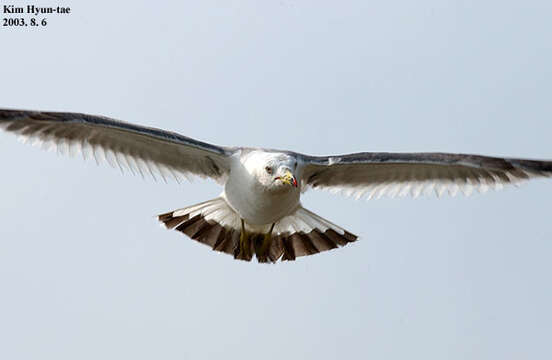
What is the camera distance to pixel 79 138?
11070 mm

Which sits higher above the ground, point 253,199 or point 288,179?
point 288,179

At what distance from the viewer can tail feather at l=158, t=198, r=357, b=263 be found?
12.1 meters

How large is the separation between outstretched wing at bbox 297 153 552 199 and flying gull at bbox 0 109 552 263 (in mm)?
12

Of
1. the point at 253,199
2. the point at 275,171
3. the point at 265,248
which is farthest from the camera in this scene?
the point at 265,248

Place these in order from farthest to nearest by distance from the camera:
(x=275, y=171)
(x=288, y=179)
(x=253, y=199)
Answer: (x=253, y=199)
(x=275, y=171)
(x=288, y=179)

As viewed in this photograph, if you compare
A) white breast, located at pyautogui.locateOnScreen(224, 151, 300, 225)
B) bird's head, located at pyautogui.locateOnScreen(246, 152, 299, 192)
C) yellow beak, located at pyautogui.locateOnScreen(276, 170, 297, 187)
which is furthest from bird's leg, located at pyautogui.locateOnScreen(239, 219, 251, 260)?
yellow beak, located at pyautogui.locateOnScreen(276, 170, 297, 187)

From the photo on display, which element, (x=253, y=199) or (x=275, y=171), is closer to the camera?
(x=275, y=171)

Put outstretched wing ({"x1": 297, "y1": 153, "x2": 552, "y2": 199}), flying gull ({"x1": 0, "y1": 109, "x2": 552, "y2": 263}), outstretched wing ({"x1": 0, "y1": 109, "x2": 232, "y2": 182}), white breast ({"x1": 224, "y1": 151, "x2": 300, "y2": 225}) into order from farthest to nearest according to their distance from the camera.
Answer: outstretched wing ({"x1": 297, "y1": 153, "x2": 552, "y2": 199}), white breast ({"x1": 224, "y1": 151, "x2": 300, "y2": 225}), flying gull ({"x1": 0, "y1": 109, "x2": 552, "y2": 263}), outstretched wing ({"x1": 0, "y1": 109, "x2": 232, "y2": 182})

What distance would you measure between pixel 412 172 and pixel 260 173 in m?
2.20

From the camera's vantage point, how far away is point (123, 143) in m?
11.4

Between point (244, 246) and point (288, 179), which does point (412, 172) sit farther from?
point (244, 246)

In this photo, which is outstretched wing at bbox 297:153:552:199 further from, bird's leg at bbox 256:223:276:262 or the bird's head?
bird's leg at bbox 256:223:276:262

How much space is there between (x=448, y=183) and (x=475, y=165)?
665 mm

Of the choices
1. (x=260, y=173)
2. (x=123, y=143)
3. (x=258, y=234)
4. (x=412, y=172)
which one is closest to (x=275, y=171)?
(x=260, y=173)
